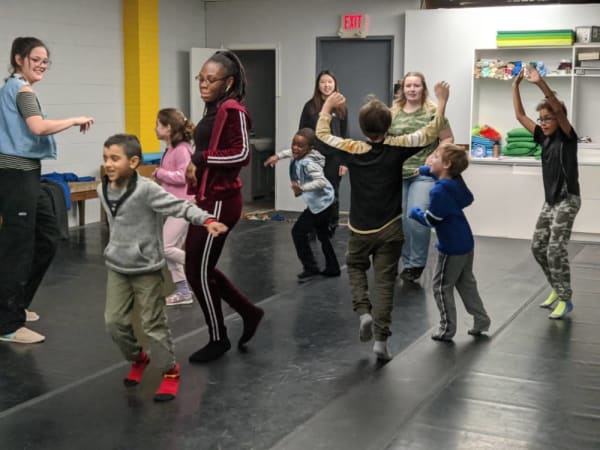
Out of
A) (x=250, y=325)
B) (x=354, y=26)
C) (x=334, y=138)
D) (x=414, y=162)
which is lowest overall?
(x=250, y=325)

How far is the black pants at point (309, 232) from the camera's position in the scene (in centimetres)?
672

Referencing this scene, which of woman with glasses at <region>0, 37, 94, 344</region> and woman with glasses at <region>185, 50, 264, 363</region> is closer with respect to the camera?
woman with glasses at <region>185, 50, 264, 363</region>

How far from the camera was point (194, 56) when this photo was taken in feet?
35.9

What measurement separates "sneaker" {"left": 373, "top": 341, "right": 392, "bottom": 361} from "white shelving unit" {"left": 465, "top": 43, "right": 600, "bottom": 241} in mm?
4780

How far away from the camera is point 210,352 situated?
15.6 feet

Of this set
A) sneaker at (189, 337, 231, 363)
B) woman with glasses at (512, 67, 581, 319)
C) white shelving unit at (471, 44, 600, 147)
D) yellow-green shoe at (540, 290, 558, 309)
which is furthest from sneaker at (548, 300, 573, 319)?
white shelving unit at (471, 44, 600, 147)

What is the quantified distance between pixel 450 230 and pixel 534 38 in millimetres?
4718

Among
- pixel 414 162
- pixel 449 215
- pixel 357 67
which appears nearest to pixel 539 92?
pixel 357 67

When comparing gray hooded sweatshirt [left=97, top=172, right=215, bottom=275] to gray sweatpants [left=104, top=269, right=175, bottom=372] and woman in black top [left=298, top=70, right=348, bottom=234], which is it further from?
woman in black top [left=298, top=70, right=348, bottom=234]

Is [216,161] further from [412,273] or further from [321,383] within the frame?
[412,273]

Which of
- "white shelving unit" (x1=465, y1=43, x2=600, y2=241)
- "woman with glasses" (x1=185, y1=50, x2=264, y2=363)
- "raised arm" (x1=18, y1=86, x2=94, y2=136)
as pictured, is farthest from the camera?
"white shelving unit" (x1=465, y1=43, x2=600, y2=241)

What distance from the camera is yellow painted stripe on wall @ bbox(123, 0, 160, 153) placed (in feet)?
33.7

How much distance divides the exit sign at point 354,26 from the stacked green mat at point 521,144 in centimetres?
227

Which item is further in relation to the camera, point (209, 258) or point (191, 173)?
point (209, 258)
